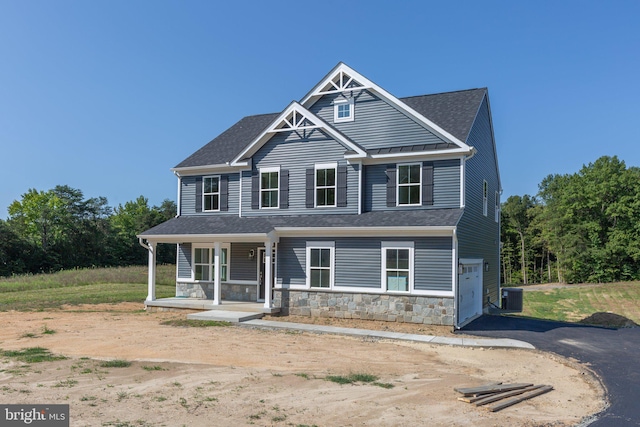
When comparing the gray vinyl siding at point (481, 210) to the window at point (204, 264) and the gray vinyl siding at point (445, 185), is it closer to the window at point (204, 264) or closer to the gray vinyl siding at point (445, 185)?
the gray vinyl siding at point (445, 185)

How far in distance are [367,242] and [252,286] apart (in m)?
6.12

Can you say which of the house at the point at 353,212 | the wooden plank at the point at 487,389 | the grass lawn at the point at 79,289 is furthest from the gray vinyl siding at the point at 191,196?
the wooden plank at the point at 487,389

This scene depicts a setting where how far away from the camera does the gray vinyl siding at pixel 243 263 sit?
2019cm

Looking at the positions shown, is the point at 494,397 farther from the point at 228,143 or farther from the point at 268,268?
the point at 228,143

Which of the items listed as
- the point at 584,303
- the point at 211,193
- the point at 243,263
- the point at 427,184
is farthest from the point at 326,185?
the point at 584,303

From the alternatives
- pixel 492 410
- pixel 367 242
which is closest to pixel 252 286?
pixel 367 242

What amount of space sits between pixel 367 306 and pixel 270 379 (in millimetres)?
7769

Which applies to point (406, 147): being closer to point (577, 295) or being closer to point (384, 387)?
point (384, 387)

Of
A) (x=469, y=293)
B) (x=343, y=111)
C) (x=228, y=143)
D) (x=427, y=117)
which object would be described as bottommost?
(x=469, y=293)

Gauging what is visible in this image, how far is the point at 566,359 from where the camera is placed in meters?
11.9

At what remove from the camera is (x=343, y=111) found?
19156mm

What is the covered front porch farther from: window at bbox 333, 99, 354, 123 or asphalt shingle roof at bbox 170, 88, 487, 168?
window at bbox 333, 99, 354, 123

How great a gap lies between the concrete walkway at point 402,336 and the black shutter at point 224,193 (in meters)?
6.58

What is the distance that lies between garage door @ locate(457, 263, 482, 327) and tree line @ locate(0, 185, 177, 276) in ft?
138
